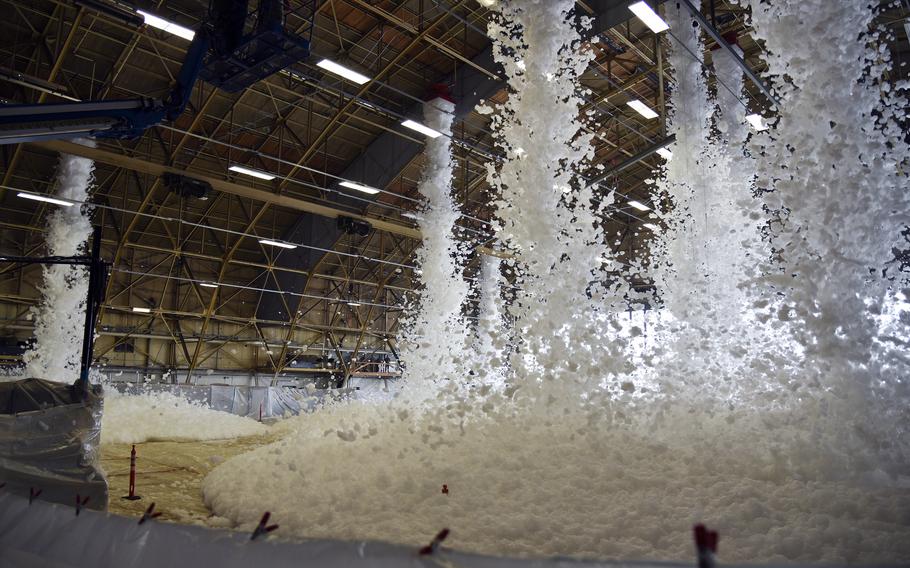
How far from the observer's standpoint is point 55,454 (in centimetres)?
620

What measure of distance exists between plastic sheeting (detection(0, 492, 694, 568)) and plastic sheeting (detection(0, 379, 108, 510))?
140 cm

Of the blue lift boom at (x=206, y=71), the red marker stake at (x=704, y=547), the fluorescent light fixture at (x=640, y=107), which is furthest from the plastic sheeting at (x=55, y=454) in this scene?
the fluorescent light fixture at (x=640, y=107)

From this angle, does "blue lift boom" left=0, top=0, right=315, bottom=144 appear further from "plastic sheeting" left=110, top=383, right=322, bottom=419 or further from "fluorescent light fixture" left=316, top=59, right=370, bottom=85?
"plastic sheeting" left=110, top=383, right=322, bottom=419

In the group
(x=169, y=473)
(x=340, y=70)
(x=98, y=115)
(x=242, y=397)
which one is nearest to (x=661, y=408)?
(x=169, y=473)

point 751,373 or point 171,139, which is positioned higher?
point 171,139

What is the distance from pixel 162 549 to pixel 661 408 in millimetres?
6828

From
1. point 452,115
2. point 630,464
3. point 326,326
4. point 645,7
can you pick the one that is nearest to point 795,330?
point 630,464

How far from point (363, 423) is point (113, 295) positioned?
16.6 metres

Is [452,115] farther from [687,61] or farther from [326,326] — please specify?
[326,326]

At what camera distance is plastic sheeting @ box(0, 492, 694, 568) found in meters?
2.54

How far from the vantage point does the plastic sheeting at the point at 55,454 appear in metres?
5.77

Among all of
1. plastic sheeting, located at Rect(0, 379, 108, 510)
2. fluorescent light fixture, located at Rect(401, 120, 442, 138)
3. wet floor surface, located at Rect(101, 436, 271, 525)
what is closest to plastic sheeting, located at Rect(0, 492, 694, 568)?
plastic sheeting, located at Rect(0, 379, 108, 510)

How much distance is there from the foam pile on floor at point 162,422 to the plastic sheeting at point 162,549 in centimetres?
1051

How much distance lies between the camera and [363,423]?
1055 cm
